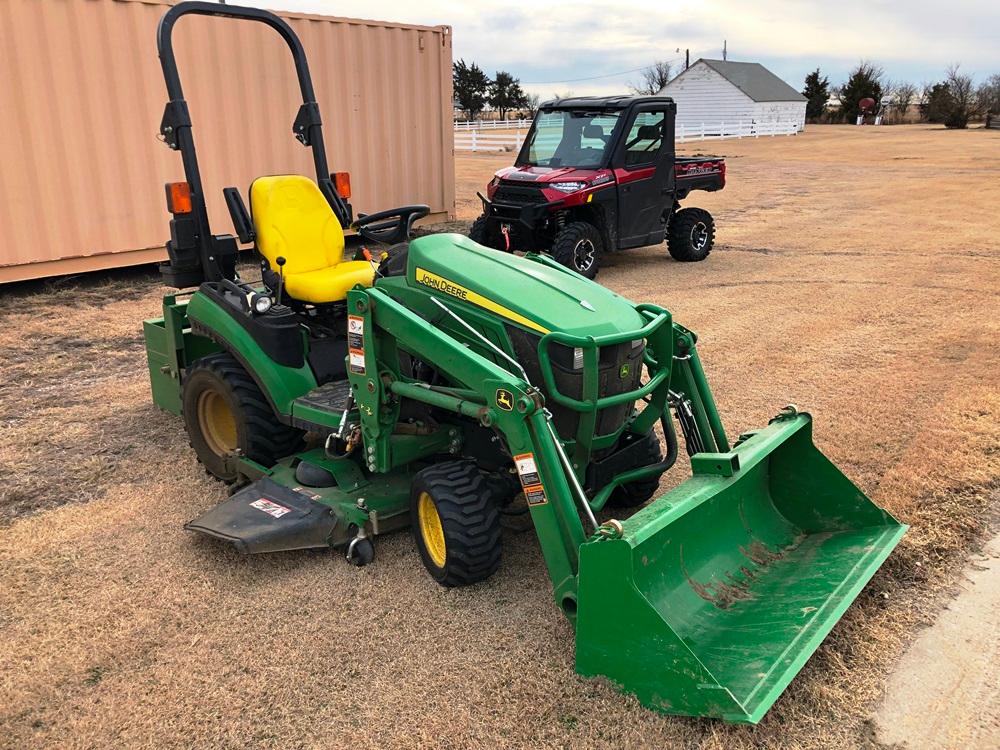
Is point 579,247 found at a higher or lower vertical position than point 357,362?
lower

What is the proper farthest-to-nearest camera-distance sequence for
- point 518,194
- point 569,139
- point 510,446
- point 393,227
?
1. point 569,139
2. point 518,194
3. point 393,227
4. point 510,446

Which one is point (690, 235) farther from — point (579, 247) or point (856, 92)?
point (856, 92)

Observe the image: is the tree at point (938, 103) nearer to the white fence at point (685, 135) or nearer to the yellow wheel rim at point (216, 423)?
the white fence at point (685, 135)

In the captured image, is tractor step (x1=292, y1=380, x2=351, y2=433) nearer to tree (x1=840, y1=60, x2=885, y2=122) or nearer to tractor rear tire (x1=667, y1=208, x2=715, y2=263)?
tractor rear tire (x1=667, y1=208, x2=715, y2=263)

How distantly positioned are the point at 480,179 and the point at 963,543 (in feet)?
53.7

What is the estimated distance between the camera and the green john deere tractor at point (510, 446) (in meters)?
2.55

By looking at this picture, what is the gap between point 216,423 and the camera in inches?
165

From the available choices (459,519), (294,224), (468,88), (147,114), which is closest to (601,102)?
(147,114)

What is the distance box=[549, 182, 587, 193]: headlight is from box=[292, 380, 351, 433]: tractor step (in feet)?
18.0

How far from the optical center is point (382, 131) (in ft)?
35.1

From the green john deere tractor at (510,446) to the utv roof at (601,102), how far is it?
5617mm

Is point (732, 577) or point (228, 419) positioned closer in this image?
point (732, 577)

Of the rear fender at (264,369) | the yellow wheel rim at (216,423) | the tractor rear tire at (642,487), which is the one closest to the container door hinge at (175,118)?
the rear fender at (264,369)

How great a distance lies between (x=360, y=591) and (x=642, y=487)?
1.29 metres
